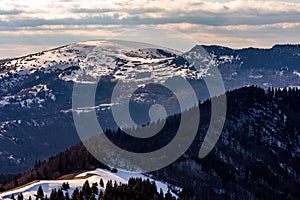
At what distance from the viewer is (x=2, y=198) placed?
199875 mm

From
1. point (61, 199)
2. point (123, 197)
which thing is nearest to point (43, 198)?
point (61, 199)

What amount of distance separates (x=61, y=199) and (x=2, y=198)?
2205 centimetres

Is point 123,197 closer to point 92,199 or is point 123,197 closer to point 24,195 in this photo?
point 92,199

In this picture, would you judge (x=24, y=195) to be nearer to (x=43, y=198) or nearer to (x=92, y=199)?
(x=43, y=198)

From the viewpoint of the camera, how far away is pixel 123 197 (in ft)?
649

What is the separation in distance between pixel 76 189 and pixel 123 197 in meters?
13.8

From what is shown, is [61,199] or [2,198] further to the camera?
[2,198]

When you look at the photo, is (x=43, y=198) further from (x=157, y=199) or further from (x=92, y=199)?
(x=157, y=199)

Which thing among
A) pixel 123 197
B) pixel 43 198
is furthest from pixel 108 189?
pixel 43 198

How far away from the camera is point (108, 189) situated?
7810 inches

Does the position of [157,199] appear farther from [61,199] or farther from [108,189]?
[61,199]

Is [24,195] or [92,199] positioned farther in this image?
[24,195]

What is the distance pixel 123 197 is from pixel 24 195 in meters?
28.2

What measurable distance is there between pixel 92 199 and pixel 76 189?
387 inches
